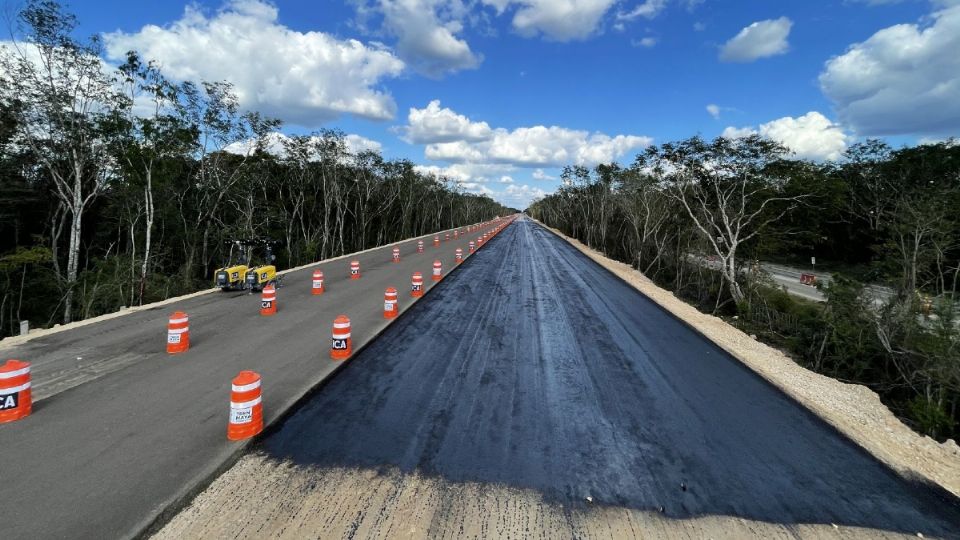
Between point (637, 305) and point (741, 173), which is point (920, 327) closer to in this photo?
point (637, 305)

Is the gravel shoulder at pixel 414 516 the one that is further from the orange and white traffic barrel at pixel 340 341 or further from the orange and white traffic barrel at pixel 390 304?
the orange and white traffic barrel at pixel 390 304

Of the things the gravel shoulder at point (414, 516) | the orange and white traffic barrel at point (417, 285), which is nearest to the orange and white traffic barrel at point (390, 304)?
the orange and white traffic barrel at point (417, 285)

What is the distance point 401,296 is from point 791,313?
14580 millimetres

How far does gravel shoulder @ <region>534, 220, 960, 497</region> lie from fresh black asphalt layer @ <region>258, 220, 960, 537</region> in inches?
10.7

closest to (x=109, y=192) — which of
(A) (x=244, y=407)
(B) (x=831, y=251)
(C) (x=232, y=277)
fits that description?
(C) (x=232, y=277)

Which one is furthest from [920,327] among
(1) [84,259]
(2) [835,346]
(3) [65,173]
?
(1) [84,259]

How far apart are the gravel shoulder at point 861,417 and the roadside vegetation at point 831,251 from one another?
89cm

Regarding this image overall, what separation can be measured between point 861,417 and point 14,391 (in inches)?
484

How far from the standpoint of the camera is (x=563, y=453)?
5.02 metres

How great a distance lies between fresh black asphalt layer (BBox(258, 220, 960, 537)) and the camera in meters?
4.38

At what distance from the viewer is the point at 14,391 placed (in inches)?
206

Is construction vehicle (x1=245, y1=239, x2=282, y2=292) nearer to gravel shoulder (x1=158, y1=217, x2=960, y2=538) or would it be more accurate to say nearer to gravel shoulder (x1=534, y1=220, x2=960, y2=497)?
gravel shoulder (x1=158, y1=217, x2=960, y2=538)

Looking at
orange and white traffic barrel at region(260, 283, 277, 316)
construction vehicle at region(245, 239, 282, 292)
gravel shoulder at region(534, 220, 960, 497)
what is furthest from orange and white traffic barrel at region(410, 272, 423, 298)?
gravel shoulder at region(534, 220, 960, 497)

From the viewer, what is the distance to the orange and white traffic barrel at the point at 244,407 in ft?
16.2
